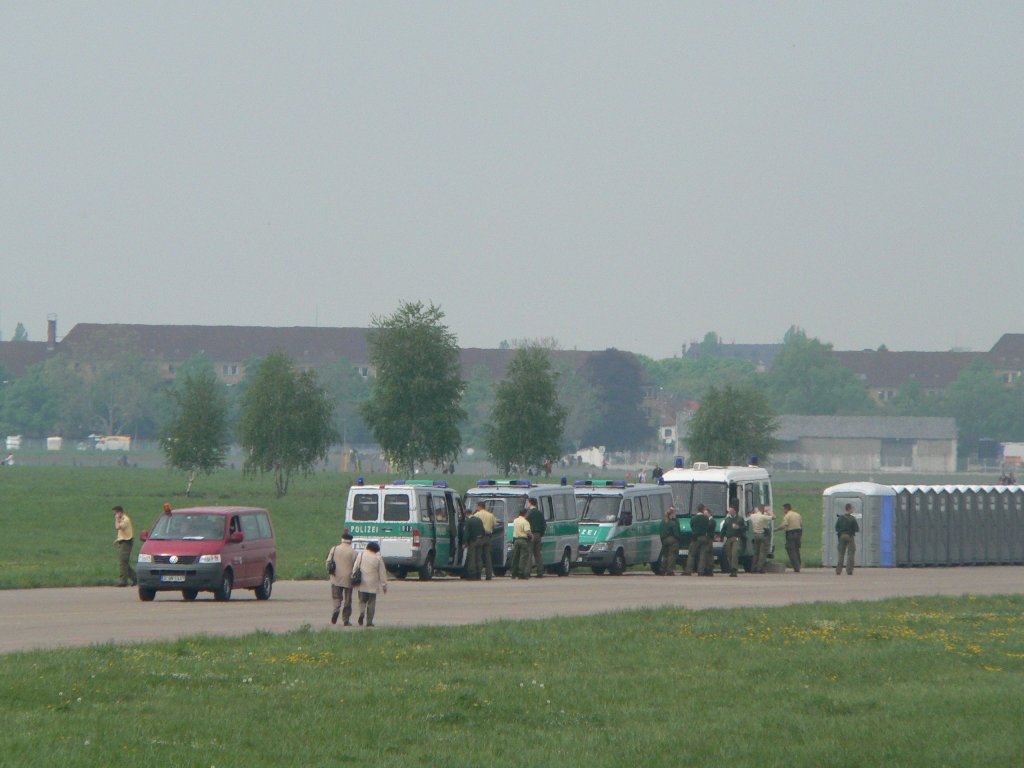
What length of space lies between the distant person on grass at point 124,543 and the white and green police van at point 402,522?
4786mm

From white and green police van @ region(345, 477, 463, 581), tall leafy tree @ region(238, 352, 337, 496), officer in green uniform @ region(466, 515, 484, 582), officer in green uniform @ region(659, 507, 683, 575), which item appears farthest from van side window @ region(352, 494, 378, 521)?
tall leafy tree @ region(238, 352, 337, 496)

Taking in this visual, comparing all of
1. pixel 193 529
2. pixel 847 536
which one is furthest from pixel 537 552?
pixel 193 529

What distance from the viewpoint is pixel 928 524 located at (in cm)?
4716

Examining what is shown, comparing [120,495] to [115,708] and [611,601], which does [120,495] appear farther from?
[115,708]

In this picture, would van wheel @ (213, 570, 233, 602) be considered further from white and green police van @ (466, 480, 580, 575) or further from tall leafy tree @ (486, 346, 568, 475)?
tall leafy tree @ (486, 346, 568, 475)

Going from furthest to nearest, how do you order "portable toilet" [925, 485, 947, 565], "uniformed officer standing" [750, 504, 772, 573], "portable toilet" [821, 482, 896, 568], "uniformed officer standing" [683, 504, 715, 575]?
"portable toilet" [925, 485, 947, 565]
"portable toilet" [821, 482, 896, 568]
"uniformed officer standing" [750, 504, 772, 573]
"uniformed officer standing" [683, 504, 715, 575]

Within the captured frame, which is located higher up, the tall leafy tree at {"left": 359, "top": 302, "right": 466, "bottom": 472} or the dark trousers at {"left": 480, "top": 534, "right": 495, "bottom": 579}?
the tall leafy tree at {"left": 359, "top": 302, "right": 466, "bottom": 472}

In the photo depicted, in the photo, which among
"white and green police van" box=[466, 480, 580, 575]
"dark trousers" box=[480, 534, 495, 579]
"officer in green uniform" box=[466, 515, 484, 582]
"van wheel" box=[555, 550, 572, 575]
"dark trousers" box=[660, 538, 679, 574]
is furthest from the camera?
"dark trousers" box=[660, 538, 679, 574]

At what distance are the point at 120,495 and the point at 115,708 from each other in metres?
66.0

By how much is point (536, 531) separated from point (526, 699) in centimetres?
2243

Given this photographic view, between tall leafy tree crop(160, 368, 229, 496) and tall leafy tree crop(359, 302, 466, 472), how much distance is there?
17.2 meters

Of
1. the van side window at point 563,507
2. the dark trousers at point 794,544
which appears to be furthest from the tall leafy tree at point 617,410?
the van side window at point 563,507

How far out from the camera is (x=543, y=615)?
84.8ft

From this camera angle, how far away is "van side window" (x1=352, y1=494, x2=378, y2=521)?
3616cm
